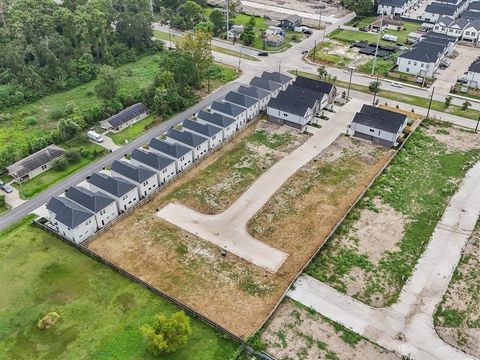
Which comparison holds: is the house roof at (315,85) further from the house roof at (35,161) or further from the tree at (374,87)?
the house roof at (35,161)

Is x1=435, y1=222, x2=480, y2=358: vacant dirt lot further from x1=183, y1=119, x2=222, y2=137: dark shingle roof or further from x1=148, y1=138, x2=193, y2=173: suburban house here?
x1=183, y1=119, x2=222, y2=137: dark shingle roof

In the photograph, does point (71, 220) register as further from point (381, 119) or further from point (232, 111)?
point (381, 119)

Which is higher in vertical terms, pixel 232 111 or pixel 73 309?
pixel 232 111

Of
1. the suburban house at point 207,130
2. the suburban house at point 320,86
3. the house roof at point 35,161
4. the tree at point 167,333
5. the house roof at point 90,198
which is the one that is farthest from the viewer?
the suburban house at point 320,86

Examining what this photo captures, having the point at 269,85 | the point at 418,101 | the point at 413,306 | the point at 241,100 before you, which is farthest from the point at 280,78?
the point at 413,306

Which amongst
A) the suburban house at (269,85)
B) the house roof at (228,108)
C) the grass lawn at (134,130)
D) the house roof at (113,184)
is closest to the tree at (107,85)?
the grass lawn at (134,130)
